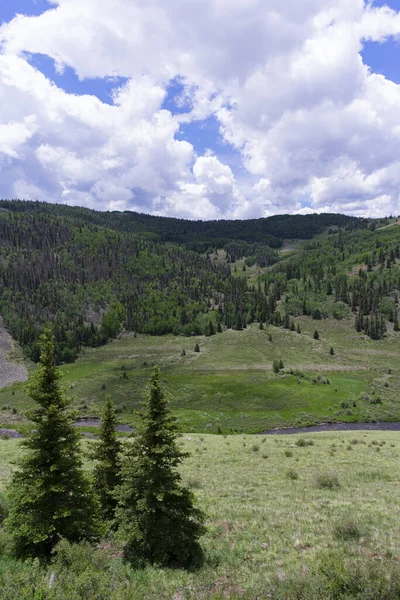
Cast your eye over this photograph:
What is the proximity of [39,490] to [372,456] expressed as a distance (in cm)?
3033

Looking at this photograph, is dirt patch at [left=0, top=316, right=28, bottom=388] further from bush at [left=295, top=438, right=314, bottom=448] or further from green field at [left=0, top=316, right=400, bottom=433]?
bush at [left=295, top=438, right=314, bottom=448]

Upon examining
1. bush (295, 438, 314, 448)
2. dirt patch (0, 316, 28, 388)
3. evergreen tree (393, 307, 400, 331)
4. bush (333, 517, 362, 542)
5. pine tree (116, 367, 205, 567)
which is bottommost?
dirt patch (0, 316, 28, 388)

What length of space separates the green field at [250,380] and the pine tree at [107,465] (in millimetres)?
39340

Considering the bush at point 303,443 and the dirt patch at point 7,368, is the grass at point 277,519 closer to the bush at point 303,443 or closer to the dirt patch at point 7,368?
the bush at point 303,443

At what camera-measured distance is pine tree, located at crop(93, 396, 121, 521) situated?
1723 centimetres

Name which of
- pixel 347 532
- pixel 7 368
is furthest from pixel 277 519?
pixel 7 368

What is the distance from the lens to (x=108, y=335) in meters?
193

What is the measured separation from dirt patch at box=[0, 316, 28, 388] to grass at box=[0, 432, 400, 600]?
Answer: 10740 cm

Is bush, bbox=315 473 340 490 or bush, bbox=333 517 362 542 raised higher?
bush, bbox=333 517 362 542

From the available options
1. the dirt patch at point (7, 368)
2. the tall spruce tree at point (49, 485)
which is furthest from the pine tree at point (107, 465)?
the dirt patch at point (7, 368)

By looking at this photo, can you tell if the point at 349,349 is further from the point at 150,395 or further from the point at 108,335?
the point at 150,395

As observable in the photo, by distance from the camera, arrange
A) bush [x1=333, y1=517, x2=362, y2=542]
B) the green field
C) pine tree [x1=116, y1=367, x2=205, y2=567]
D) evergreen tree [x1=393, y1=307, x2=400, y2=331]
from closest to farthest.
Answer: pine tree [x1=116, y1=367, x2=205, y2=567], bush [x1=333, y1=517, x2=362, y2=542], the green field, evergreen tree [x1=393, y1=307, x2=400, y2=331]

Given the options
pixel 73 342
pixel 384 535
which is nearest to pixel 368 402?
pixel 384 535

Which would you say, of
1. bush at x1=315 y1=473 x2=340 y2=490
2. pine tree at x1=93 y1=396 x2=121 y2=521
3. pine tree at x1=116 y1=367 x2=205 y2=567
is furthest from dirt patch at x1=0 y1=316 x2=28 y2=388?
pine tree at x1=116 y1=367 x2=205 y2=567
